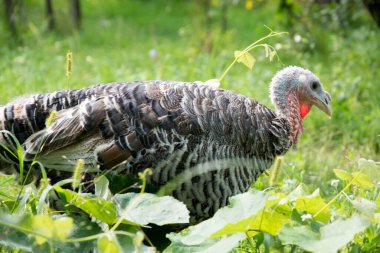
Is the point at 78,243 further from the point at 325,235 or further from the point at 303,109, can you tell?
the point at 303,109

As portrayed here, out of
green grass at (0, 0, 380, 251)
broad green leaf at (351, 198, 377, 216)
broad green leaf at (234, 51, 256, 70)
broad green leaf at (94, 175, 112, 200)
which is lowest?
green grass at (0, 0, 380, 251)

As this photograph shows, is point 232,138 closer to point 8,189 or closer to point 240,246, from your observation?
point 240,246

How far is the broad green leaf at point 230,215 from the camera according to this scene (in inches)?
99.8

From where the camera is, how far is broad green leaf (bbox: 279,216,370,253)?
2.43 metres

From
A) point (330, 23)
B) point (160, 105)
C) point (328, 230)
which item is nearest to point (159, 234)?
point (160, 105)

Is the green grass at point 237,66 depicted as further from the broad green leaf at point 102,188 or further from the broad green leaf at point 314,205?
the broad green leaf at point 102,188

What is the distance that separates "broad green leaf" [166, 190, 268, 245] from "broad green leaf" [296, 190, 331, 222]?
27 cm

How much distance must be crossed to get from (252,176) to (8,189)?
48.6 inches

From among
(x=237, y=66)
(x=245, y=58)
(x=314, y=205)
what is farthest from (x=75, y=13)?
(x=314, y=205)

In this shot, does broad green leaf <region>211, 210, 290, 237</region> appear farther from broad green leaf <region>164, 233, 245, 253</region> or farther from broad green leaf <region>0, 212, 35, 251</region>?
broad green leaf <region>0, 212, 35, 251</region>

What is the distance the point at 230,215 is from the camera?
2604 millimetres

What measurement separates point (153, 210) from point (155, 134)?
516 millimetres

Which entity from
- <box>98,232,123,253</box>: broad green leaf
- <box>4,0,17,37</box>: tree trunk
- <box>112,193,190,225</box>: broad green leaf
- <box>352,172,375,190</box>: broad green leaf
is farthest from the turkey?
<box>4,0,17,37</box>: tree trunk

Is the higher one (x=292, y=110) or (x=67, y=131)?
(x=67, y=131)
